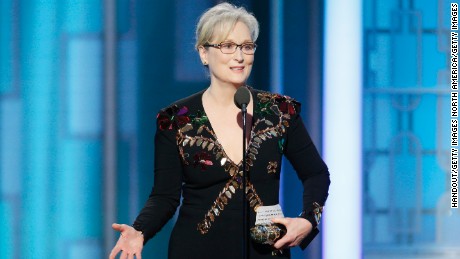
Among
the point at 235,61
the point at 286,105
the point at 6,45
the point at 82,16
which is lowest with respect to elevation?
the point at 286,105

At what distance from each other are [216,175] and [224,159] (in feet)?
0.15

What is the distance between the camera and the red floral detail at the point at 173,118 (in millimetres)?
2221

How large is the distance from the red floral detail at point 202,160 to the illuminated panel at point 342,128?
155 cm

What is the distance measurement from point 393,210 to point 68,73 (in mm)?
1581

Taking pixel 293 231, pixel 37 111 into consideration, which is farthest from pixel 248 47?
pixel 37 111

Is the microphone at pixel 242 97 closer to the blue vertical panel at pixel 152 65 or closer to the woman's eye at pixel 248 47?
the woman's eye at pixel 248 47

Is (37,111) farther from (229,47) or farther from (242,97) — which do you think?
(242,97)

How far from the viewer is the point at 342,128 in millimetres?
3662

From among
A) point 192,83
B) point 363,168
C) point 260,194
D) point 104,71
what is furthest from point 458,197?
point 260,194

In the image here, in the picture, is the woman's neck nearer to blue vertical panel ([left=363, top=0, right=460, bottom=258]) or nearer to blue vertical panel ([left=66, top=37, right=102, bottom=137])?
blue vertical panel ([left=66, top=37, right=102, bottom=137])

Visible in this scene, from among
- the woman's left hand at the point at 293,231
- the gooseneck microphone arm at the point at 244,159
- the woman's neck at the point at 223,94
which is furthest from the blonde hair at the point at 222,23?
the woman's left hand at the point at 293,231

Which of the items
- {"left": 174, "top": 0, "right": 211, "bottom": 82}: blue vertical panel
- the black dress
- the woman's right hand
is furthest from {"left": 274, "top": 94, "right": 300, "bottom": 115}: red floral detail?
{"left": 174, "top": 0, "right": 211, "bottom": 82}: blue vertical panel

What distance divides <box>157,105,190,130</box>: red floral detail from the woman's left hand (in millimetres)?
386

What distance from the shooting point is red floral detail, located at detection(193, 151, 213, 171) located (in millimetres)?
2150
